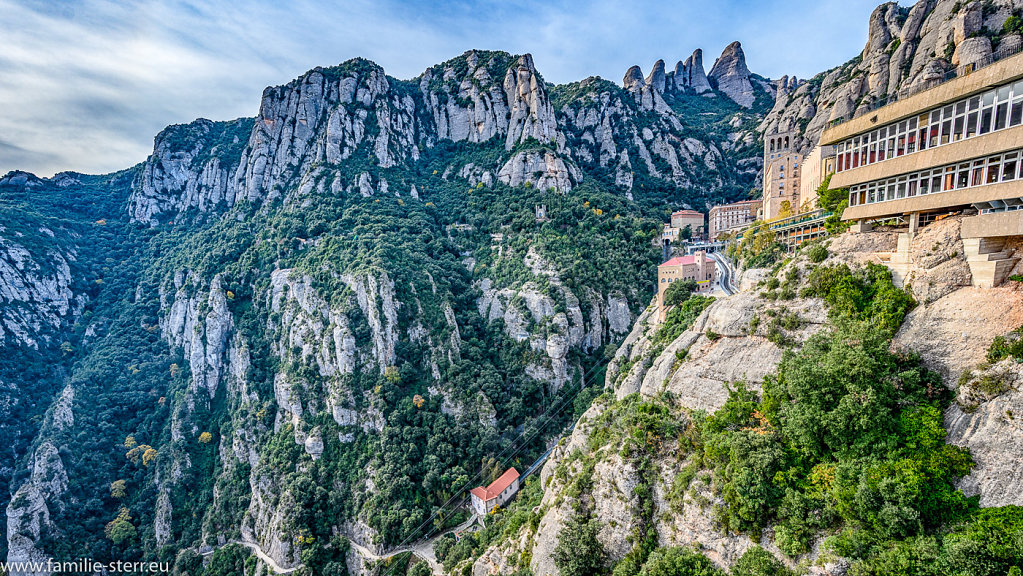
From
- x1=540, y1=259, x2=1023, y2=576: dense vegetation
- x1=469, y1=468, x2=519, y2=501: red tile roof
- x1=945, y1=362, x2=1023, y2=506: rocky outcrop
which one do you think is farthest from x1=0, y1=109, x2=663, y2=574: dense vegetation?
x1=945, y1=362, x2=1023, y2=506: rocky outcrop

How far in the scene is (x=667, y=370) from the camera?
88.4 feet

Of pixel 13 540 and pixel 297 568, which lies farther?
pixel 13 540

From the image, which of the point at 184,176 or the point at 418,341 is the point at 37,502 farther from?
the point at 184,176

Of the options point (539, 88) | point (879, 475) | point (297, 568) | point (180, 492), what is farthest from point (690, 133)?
point (180, 492)

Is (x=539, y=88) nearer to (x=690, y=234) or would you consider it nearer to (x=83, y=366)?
(x=690, y=234)

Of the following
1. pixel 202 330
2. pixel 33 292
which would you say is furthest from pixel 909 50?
pixel 33 292

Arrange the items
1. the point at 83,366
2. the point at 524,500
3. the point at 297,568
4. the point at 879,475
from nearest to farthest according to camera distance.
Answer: the point at 879,475 → the point at 524,500 → the point at 297,568 → the point at 83,366

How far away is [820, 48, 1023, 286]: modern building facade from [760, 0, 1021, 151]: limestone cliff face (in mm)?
32175

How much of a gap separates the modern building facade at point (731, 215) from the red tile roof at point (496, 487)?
183 feet

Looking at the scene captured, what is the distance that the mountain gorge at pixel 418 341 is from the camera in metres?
21.5

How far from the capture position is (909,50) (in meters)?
60.2

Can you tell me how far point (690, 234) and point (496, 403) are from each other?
171ft

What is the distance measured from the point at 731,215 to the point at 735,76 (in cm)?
11550

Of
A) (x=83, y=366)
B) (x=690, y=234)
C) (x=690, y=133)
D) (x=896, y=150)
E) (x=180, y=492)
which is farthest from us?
(x=690, y=133)
